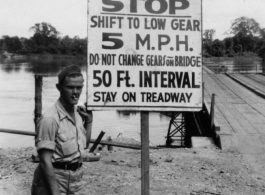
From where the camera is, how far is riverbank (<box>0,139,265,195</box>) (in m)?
6.88

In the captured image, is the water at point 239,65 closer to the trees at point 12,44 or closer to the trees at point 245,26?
the trees at point 245,26

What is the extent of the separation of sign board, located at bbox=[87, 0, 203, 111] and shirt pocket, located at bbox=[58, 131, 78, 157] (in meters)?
0.34

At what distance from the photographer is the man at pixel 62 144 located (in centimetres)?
269

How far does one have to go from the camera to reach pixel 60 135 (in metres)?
2.77

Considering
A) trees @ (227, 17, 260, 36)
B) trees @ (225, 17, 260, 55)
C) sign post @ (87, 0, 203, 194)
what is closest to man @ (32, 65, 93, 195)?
sign post @ (87, 0, 203, 194)

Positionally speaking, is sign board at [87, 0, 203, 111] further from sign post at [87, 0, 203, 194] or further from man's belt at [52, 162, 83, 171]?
man's belt at [52, 162, 83, 171]

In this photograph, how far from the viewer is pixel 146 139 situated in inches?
120

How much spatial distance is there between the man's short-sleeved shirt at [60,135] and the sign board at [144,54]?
0.93 ft

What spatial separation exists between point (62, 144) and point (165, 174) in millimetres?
5391

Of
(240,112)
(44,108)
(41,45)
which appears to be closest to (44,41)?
(41,45)

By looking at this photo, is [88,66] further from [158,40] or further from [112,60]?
[158,40]

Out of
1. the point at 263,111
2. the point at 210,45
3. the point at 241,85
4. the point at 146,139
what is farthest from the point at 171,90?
the point at 210,45

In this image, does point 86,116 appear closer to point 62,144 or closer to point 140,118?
point 62,144

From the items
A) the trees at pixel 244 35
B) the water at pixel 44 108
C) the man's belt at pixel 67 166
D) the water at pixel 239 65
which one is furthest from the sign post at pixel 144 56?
the trees at pixel 244 35
